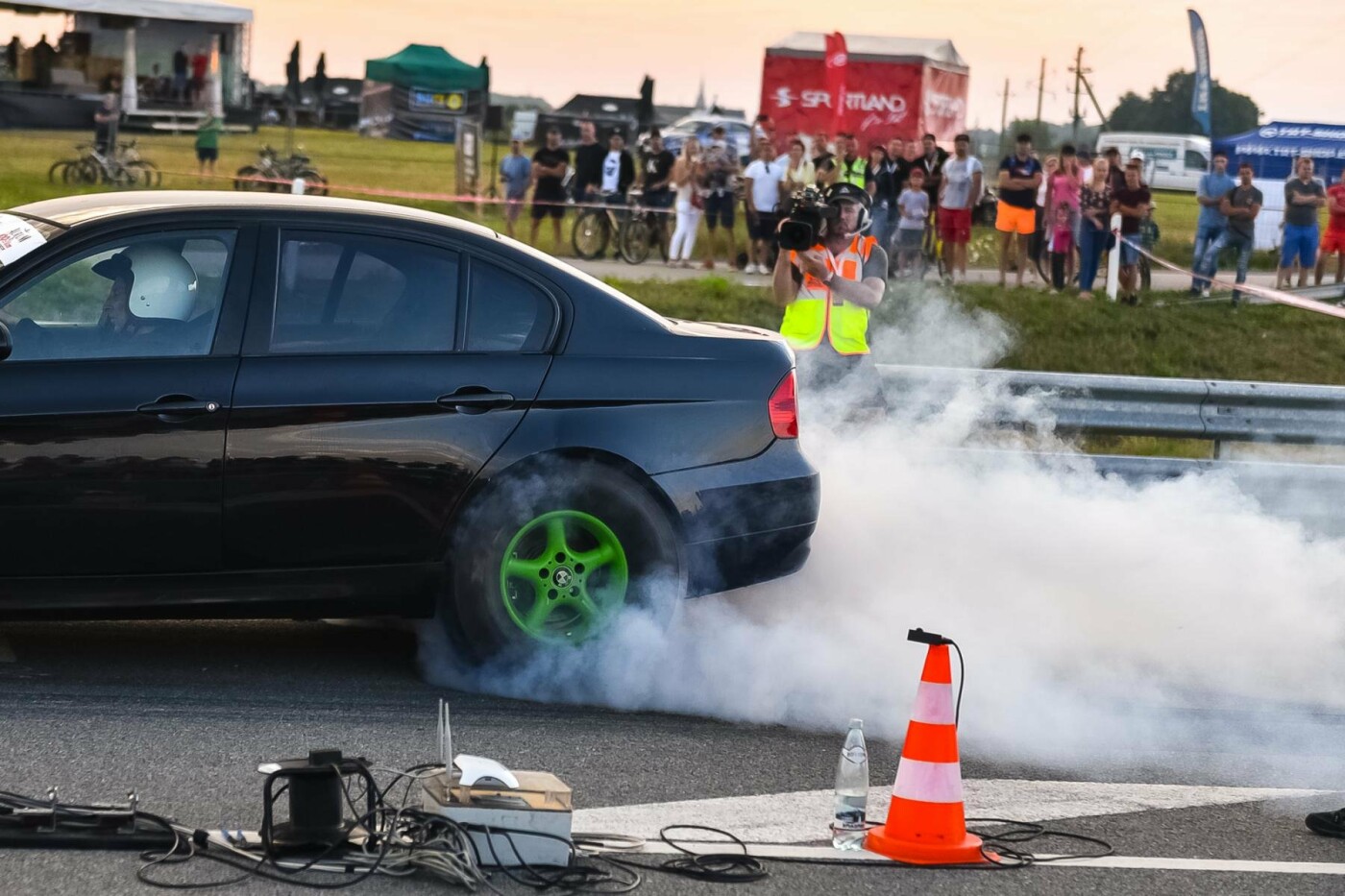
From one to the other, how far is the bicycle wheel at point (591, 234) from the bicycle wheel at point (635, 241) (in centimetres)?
20

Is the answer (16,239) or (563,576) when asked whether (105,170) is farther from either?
(563,576)

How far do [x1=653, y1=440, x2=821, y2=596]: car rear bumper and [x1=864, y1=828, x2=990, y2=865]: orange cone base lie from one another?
171cm

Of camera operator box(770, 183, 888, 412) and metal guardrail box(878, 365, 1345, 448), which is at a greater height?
camera operator box(770, 183, 888, 412)

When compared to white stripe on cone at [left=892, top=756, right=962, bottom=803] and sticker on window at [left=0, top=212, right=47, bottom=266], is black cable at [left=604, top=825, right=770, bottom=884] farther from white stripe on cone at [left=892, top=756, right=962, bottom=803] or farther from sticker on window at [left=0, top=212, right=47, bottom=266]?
sticker on window at [left=0, top=212, right=47, bottom=266]

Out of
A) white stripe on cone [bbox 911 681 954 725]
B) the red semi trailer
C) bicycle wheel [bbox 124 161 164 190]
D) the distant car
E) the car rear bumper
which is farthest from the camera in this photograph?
the distant car

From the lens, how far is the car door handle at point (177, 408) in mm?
5672

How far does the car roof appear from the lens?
5.98 meters

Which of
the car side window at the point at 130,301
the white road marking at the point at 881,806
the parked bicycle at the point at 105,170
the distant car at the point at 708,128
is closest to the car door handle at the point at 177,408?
the car side window at the point at 130,301

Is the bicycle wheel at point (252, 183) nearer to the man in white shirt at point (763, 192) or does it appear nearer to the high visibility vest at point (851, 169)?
the man in white shirt at point (763, 192)

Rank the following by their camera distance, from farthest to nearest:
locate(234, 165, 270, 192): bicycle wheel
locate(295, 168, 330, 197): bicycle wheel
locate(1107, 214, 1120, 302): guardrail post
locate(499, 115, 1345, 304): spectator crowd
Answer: locate(234, 165, 270, 192): bicycle wheel < locate(295, 168, 330, 197): bicycle wheel < locate(499, 115, 1345, 304): spectator crowd < locate(1107, 214, 1120, 302): guardrail post

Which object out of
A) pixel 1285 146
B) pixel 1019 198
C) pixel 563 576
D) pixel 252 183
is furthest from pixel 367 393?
pixel 1285 146

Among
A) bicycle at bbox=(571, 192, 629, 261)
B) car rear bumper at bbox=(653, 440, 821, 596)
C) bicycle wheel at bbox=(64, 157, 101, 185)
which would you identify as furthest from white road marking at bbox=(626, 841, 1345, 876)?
bicycle wheel at bbox=(64, 157, 101, 185)

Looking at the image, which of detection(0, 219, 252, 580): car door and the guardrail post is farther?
the guardrail post

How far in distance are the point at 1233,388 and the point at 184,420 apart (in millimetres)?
6579
